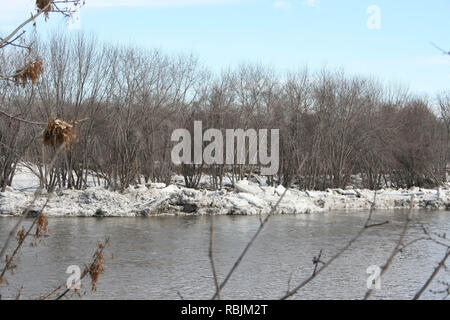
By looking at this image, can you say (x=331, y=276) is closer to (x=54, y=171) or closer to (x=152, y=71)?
(x=54, y=171)

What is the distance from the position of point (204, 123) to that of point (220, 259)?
17441 millimetres

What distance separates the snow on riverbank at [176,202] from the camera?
2028 cm

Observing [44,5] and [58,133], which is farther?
[44,5]

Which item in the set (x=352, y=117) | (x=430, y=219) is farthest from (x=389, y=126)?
(x=430, y=219)

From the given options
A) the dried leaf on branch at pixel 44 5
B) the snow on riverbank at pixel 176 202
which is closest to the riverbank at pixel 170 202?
the snow on riverbank at pixel 176 202

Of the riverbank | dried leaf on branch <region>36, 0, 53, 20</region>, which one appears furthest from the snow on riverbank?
dried leaf on branch <region>36, 0, 53, 20</region>

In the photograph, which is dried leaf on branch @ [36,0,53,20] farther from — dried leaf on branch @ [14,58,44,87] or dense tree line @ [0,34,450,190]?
dense tree line @ [0,34,450,190]

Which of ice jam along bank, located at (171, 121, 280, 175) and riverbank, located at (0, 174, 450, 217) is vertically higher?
ice jam along bank, located at (171, 121, 280, 175)

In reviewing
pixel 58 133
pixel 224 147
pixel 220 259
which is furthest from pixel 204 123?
pixel 58 133

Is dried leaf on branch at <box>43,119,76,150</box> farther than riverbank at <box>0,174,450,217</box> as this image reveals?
No

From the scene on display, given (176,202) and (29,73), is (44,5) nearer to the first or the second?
(29,73)

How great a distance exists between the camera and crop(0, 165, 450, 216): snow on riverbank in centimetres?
2028

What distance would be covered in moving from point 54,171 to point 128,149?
369 centimetres
